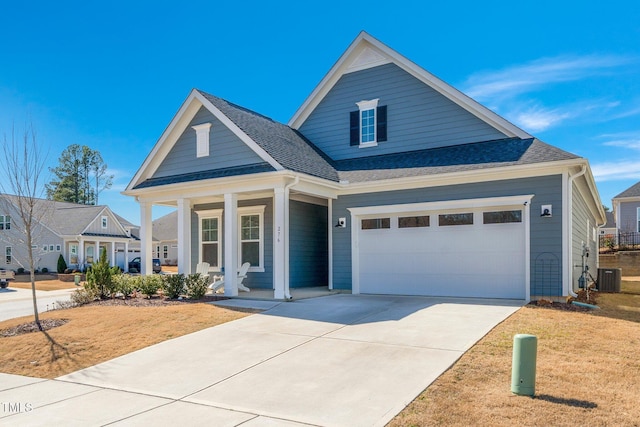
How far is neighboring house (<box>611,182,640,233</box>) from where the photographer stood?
34.1 metres

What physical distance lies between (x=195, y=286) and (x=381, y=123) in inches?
308

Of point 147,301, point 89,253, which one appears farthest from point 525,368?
point 89,253

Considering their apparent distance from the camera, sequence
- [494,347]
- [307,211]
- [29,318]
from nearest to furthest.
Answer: [494,347] → [29,318] → [307,211]

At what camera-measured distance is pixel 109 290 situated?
1364 cm

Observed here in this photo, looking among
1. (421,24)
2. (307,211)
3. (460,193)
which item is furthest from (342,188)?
(421,24)

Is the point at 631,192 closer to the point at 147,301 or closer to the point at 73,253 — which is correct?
the point at 147,301

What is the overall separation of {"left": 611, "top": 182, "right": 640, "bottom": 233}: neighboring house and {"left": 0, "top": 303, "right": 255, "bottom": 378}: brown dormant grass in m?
33.7

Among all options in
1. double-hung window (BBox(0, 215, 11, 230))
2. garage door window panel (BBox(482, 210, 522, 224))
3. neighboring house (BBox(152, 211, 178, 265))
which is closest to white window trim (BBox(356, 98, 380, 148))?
garage door window panel (BBox(482, 210, 522, 224))

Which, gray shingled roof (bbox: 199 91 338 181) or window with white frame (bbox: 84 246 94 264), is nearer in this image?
gray shingled roof (bbox: 199 91 338 181)

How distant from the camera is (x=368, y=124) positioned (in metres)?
16.0

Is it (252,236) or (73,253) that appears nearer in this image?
(252,236)

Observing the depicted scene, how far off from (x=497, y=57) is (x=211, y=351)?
47.7 ft

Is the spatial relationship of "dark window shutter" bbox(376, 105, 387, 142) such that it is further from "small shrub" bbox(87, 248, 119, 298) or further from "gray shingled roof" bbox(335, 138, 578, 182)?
"small shrub" bbox(87, 248, 119, 298)

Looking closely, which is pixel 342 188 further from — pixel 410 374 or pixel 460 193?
pixel 410 374
